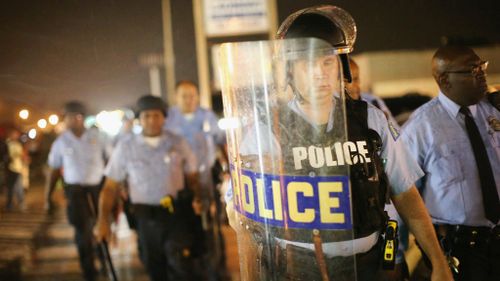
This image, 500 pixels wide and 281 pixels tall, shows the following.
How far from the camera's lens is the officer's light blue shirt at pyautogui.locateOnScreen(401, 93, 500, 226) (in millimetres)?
2750

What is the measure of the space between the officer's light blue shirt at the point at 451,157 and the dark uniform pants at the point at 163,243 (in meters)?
2.27

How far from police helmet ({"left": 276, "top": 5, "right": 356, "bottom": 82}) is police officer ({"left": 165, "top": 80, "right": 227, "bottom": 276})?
164 inches

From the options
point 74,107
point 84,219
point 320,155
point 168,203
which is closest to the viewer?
point 320,155

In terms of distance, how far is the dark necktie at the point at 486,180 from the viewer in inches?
107

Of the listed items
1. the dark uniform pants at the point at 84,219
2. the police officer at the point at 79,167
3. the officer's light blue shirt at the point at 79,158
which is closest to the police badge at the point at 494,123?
the dark uniform pants at the point at 84,219

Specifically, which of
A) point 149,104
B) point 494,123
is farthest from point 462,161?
point 149,104

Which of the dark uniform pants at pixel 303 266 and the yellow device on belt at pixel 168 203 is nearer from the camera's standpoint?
the dark uniform pants at pixel 303 266

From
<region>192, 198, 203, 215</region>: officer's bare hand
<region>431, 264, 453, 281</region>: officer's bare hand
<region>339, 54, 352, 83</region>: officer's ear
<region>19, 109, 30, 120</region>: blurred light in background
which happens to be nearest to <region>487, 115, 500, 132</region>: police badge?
<region>431, 264, 453, 281</region>: officer's bare hand

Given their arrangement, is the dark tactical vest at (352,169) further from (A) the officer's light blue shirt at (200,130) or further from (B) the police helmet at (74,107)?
(B) the police helmet at (74,107)

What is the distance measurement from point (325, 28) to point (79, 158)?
510 centimetres

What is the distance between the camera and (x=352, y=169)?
1769mm

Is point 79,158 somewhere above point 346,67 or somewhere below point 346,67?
below

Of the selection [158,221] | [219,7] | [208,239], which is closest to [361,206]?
[158,221]

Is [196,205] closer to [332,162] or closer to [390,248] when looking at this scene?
[390,248]
